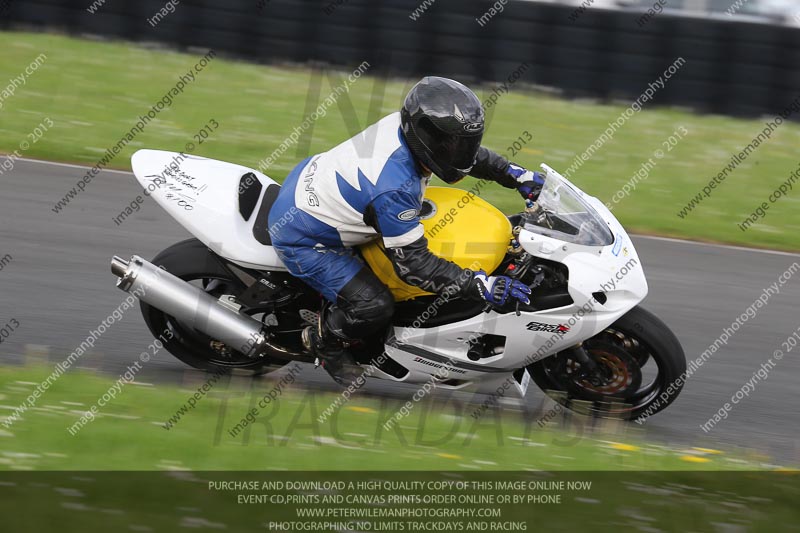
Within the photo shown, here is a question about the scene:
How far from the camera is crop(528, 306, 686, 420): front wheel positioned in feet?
17.7

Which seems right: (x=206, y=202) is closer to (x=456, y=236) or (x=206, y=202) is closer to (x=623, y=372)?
(x=456, y=236)

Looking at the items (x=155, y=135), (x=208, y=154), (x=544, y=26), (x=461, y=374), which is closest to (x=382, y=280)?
(x=461, y=374)

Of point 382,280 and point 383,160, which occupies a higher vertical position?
point 383,160

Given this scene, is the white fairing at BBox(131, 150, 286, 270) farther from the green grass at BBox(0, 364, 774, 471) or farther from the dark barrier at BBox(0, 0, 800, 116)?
the dark barrier at BBox(0, 0, 800, 116)

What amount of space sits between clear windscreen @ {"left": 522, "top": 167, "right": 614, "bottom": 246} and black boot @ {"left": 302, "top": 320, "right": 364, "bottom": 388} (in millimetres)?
1226

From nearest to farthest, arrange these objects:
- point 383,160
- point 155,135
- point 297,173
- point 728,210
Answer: point 383,160
point 297,173
point 728,210
point 155,135

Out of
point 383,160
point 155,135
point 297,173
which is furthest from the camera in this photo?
point 155,135

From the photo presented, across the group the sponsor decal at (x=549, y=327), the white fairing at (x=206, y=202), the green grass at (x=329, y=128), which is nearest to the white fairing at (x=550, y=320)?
the sponsor decal at (x=549, y=327)

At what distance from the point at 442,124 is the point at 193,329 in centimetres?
209

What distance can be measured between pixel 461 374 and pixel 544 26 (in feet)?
21.6

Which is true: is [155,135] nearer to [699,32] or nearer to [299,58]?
[299,58]

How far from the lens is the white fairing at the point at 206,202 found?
17.8 ft

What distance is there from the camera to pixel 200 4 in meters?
11.6

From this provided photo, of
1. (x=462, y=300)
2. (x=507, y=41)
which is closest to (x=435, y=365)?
(x=462, y=300)
